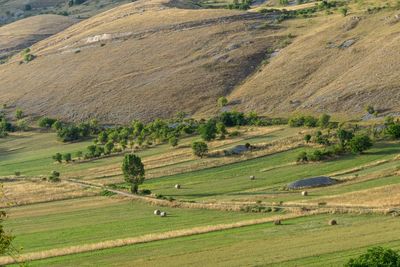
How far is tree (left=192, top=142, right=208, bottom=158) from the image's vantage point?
4454 inches

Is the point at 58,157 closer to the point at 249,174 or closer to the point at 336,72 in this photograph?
the point at 249,174

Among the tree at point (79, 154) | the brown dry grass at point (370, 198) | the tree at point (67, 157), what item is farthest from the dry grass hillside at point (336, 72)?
the brown dry grass at point (370, 198)

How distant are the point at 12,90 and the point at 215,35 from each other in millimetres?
52626

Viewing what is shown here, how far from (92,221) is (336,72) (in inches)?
3225

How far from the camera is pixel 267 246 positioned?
6003 cm

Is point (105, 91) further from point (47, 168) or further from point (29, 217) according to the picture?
point (29, 217)

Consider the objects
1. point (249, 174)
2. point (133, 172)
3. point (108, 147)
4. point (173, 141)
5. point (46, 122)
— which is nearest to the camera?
point (133, 172)

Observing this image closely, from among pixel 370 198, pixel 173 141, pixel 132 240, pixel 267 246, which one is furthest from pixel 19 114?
pixel 267 246

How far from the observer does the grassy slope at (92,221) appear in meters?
71.3

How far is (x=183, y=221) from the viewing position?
7538 centimetres

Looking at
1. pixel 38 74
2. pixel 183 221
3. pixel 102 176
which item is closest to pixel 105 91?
pixel 38 74

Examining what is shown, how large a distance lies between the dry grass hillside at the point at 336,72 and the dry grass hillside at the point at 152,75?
28.2ft

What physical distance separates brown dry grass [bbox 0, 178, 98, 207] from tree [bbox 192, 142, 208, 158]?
19263 millimetres

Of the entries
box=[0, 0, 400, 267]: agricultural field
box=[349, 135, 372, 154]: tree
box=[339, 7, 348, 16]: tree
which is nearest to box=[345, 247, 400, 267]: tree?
box=[0, 0, 400, 267]: agricultural field
